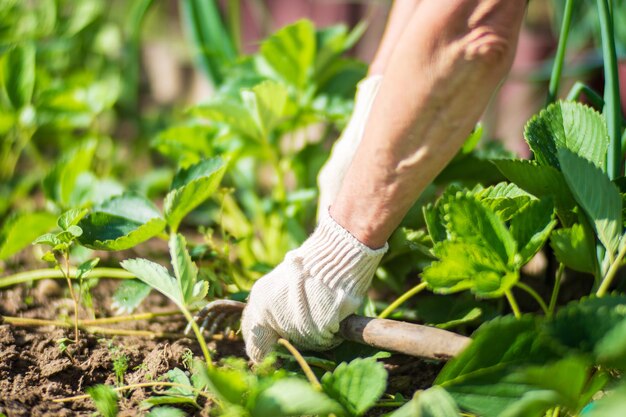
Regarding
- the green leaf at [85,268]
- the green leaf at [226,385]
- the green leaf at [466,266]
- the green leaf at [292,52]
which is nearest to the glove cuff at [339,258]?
the green leaf at [466,266]

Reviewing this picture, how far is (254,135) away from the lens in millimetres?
1452

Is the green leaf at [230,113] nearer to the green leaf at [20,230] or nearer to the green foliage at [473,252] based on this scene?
the green leaf at [20,230]

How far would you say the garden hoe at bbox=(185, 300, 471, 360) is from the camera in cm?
95

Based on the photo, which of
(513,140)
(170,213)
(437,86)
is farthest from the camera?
(513,140)

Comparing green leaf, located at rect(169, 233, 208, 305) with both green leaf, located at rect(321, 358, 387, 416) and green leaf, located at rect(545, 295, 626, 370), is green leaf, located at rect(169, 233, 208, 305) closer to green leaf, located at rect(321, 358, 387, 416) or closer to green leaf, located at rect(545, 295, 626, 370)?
green leaf, located at rect(321, 358, 387, 416)

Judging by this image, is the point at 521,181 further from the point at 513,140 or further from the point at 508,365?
the point at 513,140

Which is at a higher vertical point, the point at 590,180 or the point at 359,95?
the point at 359,95

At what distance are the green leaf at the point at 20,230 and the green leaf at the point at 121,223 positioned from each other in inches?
7.1

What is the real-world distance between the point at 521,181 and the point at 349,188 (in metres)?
0.24

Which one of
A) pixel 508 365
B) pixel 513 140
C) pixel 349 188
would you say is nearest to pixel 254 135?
pixel 349 188

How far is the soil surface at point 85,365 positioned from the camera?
1.00 m

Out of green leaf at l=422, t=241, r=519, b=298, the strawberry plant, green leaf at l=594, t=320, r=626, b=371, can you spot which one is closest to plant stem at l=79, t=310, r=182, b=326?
the strawberry plant

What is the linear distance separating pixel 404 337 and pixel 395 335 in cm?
1

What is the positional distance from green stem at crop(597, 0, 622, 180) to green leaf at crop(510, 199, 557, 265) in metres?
0.17
